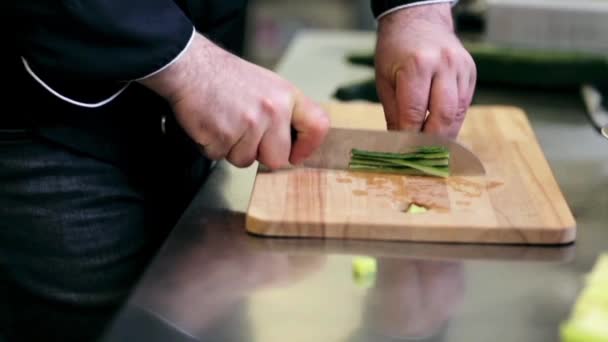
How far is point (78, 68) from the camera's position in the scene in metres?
0.78

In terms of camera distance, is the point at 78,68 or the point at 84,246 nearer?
the point at 78,68

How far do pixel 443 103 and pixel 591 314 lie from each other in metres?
0.38

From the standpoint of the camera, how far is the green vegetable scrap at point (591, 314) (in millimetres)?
571

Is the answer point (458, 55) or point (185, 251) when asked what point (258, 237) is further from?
point (458, 55)

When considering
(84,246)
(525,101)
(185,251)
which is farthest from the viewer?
(525,101)

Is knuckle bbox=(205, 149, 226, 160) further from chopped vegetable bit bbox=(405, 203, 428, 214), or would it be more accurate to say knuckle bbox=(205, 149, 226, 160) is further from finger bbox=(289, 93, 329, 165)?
chopped vegetable bit bbox=(405, 203, 428, 214)

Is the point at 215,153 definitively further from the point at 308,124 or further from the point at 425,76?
the point at 425,76

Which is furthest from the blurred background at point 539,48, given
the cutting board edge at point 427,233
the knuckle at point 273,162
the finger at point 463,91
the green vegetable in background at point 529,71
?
the knuckle at point 273,162

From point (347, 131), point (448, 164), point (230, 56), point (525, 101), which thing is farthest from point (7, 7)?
point (525, 101)

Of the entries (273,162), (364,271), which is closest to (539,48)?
(273,162)

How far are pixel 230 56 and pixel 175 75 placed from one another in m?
0.06

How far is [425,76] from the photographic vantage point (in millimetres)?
949

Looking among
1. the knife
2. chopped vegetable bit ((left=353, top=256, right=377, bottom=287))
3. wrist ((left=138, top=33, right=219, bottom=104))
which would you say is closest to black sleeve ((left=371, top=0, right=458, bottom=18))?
the knife

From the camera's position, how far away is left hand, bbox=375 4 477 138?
37.3 inches
